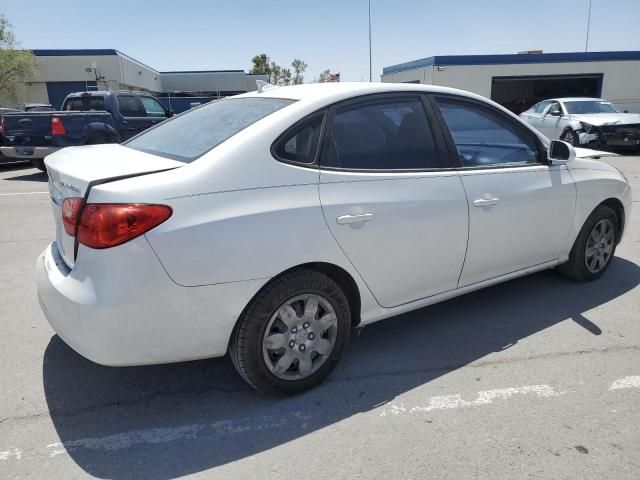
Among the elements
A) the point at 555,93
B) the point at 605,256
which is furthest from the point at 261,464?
the point at 555,93

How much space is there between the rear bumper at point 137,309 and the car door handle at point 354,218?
0.56m

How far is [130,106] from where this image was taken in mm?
12266

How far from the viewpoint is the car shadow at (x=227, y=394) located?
8.12 feet

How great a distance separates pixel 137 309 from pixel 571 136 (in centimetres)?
1606

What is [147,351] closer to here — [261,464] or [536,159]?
[261,464]

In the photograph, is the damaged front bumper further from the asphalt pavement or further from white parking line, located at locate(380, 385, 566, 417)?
white parking line, located at locate(380, 385, 566, 417)

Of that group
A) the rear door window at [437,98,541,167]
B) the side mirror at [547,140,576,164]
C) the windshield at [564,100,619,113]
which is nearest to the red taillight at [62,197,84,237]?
the rear door window at [437,98,541,167]

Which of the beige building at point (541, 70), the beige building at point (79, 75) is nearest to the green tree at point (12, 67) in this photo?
the beige building at point (79, 75)

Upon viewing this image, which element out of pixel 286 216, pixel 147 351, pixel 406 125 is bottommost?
pixel 147 351

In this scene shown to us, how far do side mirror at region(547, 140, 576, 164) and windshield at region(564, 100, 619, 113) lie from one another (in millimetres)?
13737

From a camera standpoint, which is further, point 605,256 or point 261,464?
point 605,256

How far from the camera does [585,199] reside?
4145 mm

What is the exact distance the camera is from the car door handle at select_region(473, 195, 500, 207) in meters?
3.37

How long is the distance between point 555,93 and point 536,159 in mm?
39000
